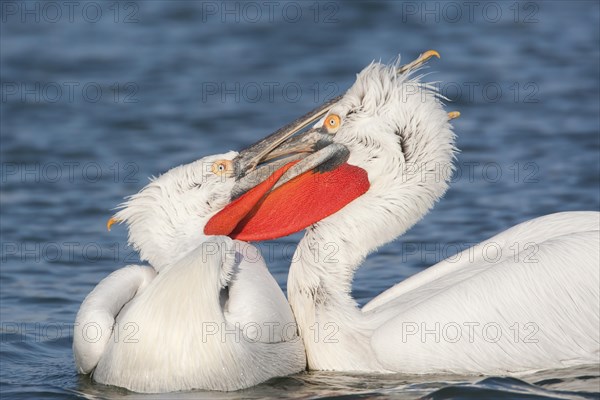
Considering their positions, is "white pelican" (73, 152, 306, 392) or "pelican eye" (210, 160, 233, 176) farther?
"pelican eye" (210, 160, 233, 176)

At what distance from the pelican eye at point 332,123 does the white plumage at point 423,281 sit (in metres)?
0.03

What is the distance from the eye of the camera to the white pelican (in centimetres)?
627

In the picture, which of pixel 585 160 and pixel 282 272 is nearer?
pixel 282 272

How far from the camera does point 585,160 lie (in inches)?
453

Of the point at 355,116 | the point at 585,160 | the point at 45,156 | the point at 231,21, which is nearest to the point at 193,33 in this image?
the point at 231,21

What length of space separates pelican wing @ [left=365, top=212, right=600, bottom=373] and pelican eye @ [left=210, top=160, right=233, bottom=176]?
1350 millimetres

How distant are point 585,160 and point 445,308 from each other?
18.3ft

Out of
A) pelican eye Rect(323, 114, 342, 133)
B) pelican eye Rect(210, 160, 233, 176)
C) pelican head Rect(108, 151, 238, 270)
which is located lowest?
pelican head Rect(108, 151, 238, 270)

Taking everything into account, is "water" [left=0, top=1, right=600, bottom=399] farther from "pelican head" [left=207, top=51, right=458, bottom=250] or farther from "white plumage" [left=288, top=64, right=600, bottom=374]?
"pelican head" [left=207, top=51, right=458, bottom=250]

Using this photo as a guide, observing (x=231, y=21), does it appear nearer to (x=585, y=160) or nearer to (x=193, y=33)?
(x=193, y=33)

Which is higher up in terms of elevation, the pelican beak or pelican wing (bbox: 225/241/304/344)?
the pelican beak

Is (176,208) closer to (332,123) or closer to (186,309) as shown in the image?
(186,309)

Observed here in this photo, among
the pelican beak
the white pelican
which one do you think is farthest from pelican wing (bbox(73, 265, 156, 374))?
the pelican beak

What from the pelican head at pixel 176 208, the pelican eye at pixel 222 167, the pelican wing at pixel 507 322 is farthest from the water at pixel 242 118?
the pelican eye at pixel 222 167
